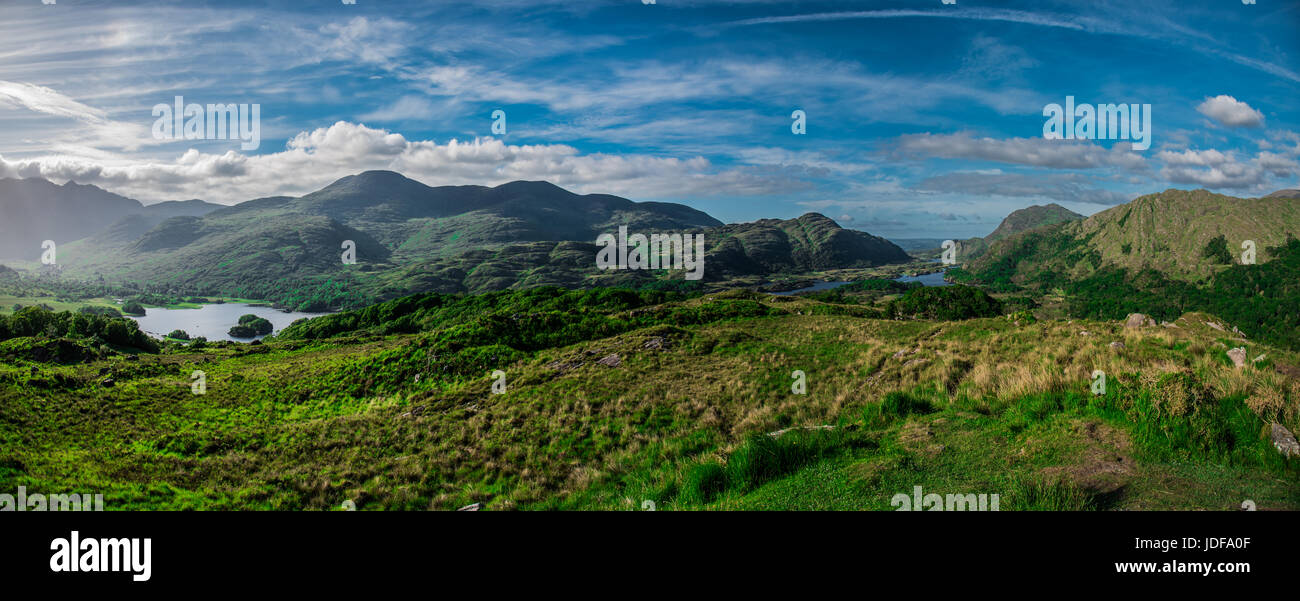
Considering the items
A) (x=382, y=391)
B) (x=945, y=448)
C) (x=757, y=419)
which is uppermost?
(x=945, y=448)

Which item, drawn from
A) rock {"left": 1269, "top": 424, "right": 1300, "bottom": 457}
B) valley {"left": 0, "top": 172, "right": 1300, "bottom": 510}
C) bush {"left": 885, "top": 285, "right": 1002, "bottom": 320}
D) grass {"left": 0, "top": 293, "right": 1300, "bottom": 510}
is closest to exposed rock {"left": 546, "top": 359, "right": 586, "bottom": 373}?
valley {"left": 0, "top": 172, "right": 1300, "bottom": 510}

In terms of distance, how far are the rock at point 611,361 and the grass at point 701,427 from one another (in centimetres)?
42

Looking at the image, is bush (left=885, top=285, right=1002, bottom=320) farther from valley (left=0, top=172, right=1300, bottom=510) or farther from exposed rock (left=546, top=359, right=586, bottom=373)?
exposed rock (left=546, top=359, right=586, bottom=373)

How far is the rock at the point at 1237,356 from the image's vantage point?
10.8m

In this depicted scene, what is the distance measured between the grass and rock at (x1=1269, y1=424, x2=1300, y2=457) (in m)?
0.18

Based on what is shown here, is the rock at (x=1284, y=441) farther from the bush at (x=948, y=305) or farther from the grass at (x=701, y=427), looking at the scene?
the bush at (x=948, y=305)

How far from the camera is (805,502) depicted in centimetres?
640

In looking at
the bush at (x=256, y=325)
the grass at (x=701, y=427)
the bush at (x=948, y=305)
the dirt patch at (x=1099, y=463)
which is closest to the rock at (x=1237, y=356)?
the grass at (x=701, y=427)

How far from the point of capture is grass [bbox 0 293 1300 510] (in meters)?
6.87

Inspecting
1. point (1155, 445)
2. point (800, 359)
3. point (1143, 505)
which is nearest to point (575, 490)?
point (1143, 505)

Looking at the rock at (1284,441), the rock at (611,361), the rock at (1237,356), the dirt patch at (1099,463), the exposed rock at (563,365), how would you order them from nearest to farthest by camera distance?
the dirt patch at (1099,463) < the rock at (1284,441) < the rock at (1237,356) < the rock at (611,361) < the exposed rock at (563,365)
